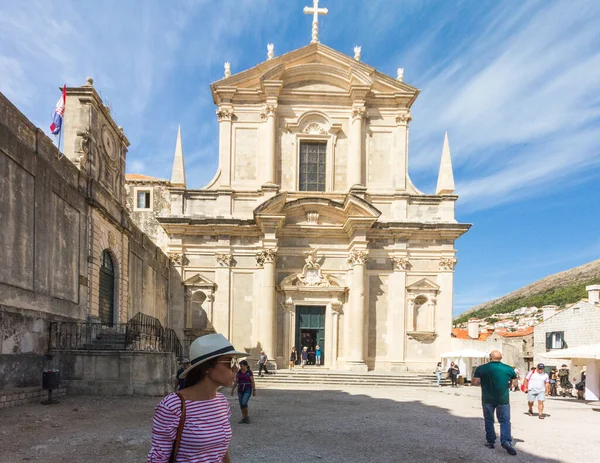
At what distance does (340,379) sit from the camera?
70.7ft

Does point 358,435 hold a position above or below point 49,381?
below

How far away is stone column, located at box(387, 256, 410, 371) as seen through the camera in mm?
24266

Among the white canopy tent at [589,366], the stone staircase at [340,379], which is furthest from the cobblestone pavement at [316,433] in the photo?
the stone staircase at [340,379]

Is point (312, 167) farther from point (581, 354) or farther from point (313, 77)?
point (581, 354)

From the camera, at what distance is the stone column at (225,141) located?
25656mm

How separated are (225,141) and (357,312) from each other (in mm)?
10613

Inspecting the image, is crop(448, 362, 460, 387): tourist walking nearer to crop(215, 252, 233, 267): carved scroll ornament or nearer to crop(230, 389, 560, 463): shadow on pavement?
crop(230, 389, 560, 463): shadow on pavement

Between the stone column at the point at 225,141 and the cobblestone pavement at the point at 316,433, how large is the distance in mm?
13838

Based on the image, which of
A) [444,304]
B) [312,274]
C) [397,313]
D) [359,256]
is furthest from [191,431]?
[444,304]

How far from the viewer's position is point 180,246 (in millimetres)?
24938

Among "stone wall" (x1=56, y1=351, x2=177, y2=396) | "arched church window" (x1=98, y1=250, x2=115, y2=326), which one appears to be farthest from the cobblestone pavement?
"arched church window" (x1=98, y1=250, x2=115, y2=326)

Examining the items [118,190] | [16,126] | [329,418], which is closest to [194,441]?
[329,418]

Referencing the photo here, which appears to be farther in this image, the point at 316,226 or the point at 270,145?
the point at 270,145

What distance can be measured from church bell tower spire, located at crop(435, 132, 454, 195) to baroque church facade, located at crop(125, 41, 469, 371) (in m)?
0.05
